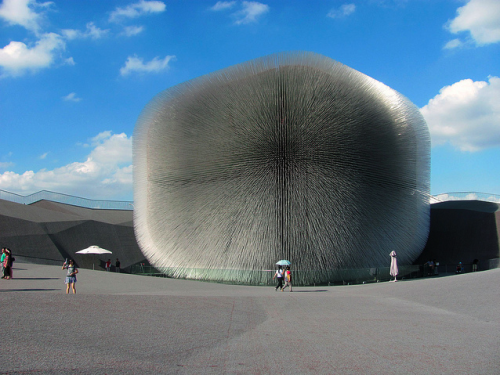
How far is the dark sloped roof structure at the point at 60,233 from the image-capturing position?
23453 millimetres

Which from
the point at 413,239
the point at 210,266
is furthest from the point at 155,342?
the point at 413,239

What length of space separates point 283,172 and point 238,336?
40.1 ft

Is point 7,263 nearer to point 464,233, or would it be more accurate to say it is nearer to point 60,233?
point 60,233

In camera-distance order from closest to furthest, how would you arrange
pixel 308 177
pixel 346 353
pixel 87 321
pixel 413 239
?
1. pixel 346 353
2. pixel 87 321
3. pixel 308 177
4. pixel 413 239

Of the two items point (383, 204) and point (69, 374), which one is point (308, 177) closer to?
point (383, 204)

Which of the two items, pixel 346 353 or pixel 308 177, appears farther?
pixel 308 177

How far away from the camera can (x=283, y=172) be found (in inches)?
714

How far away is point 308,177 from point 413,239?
7.85 metres

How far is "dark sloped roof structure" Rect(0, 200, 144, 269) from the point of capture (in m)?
23.5

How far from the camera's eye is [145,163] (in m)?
22.2

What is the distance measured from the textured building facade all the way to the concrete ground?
7906mm

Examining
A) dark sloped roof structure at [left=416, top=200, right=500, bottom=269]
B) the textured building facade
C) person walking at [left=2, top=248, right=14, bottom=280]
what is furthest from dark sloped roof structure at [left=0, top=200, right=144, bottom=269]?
dark sloped roof structure at [left=416, top=200, right=500, bottom=269]

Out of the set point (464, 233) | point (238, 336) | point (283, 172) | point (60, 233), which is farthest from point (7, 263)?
point (464, 233)

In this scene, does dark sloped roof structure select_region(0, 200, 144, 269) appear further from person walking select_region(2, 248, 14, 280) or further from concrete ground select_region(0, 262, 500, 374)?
concrete ground select_region(0, 262, 500, 374)
